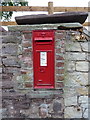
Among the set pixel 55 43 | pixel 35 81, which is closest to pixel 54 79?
pixel 35 81

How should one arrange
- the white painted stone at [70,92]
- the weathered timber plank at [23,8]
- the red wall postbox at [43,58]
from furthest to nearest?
the weathered timber plank at [23,8] → the white painted stone at [70,92] → the red wall postbox at [43,58]

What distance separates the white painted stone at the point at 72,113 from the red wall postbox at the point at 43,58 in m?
0.38

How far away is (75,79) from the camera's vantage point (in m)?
2.77

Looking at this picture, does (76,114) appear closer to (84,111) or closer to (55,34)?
(84,111)

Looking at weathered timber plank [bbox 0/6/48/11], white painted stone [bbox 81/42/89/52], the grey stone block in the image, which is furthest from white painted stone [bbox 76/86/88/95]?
weathered timber plank [bbox 0/6/48/11]

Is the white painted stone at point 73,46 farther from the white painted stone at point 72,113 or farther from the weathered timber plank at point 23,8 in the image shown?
the weathered timber plank at point 23,8

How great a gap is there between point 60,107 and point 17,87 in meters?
0.62

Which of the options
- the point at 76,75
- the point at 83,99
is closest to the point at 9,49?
the point at 76,75

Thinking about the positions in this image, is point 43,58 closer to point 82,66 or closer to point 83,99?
point 82,66

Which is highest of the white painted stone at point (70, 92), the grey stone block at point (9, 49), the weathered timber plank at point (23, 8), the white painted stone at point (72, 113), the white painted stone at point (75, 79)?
the weathered timber plank at point (23, 8)

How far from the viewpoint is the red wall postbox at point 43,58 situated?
2.67 metres

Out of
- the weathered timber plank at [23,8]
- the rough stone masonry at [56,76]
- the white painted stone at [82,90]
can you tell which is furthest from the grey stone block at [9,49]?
the weathered timber plank at [23,8]

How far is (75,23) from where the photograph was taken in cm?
270

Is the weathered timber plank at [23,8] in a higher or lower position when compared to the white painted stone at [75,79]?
higher
